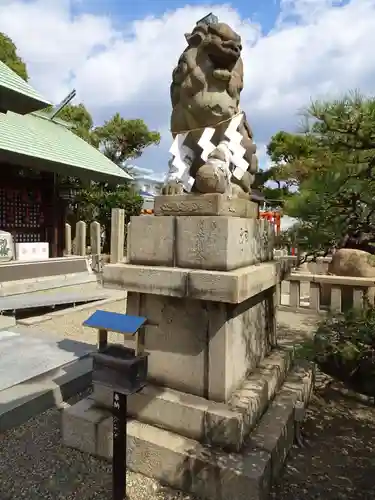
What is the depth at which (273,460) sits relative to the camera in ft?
7.55

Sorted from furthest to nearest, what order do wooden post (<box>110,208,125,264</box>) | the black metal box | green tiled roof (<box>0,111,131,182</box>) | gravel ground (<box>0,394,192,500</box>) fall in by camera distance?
wooden post (<box>110,208,125,264</box>) → green tiled roof (<box>0,111,131,182</box>) → gravel ground (<box>0,394,192,500</box>) → the black metal box

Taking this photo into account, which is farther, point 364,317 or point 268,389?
point 268,389

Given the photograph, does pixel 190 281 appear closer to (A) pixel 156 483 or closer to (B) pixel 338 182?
(B) pixel 338 182

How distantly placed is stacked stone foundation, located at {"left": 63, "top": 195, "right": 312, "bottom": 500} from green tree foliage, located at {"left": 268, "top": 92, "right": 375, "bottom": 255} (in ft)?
1.64

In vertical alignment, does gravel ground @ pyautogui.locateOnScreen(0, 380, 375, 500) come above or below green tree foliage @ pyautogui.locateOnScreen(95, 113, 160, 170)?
below

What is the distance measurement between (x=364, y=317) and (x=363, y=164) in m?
1.06

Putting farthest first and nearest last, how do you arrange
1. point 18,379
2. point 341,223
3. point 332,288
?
point 332,288 < point 18,379 < point 341,223

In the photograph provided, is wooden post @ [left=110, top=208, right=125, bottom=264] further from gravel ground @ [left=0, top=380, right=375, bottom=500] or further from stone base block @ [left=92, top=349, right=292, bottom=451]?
stone base block @ [left=92, top=349, right=292, bottom=451]

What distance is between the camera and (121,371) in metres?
1.97

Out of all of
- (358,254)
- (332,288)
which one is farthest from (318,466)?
(358,254)

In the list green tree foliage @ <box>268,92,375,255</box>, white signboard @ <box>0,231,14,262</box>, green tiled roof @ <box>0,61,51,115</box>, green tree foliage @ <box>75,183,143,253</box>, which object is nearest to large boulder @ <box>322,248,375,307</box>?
green tree foliage @ <box>268,92,375,255</box>

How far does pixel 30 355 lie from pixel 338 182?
3832 mm

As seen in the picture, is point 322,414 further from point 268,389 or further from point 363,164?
point 363,164

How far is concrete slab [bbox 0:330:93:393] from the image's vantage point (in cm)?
364
